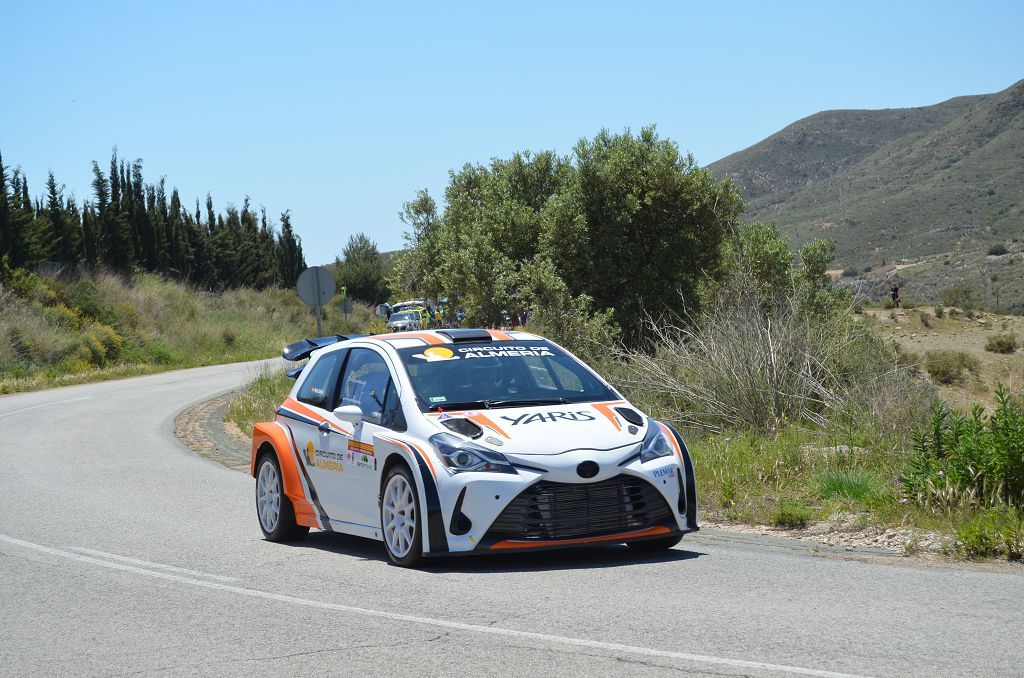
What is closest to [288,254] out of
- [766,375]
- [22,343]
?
[22,343]

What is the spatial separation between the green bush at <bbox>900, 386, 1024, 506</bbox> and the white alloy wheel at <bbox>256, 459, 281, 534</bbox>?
16.2ft

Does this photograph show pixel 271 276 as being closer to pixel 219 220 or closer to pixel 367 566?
pixel 219 220

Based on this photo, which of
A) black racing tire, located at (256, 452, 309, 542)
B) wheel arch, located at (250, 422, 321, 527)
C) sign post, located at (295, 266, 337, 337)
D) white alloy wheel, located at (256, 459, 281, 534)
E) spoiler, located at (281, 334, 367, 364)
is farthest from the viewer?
sign post, located at (295, 266, 337, 337)

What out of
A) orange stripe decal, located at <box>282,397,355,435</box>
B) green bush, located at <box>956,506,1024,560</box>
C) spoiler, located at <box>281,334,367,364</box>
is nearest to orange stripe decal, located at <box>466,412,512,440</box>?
orange stripe decal, located at <box>282,397,355,435</box>

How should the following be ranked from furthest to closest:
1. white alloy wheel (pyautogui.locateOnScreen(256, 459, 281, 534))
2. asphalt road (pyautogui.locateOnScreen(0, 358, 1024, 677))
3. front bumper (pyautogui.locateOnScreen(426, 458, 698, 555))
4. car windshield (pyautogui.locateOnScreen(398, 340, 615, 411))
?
white alloy wheel (pyautogui.locateOnScreen(256, 459, 281, 534)), car windshield (pyautogui.locateOnScreen(398, 340, 615, 411)), front bumper (pyautogui.locateOnScreen(426, 458, 698, 555)), asphalt road (pyautogui.locateOnScreen(0, 358, 1024, 677))

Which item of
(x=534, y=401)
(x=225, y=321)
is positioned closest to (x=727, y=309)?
(x=534, y=401)

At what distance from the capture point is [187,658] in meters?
6.12

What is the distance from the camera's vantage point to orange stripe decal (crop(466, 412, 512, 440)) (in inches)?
314

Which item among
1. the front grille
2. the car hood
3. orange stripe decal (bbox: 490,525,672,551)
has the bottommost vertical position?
orange stripe decal (bbox: 490,525,672,551)

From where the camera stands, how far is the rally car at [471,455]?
777cm

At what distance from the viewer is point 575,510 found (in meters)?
7.82

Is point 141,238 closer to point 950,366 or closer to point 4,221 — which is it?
point 4,221

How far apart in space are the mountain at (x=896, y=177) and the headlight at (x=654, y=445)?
55368 millimetres

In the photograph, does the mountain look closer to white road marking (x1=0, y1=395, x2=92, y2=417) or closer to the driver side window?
white road marking (x1=0, y1=395, x2=92, y2=417)
